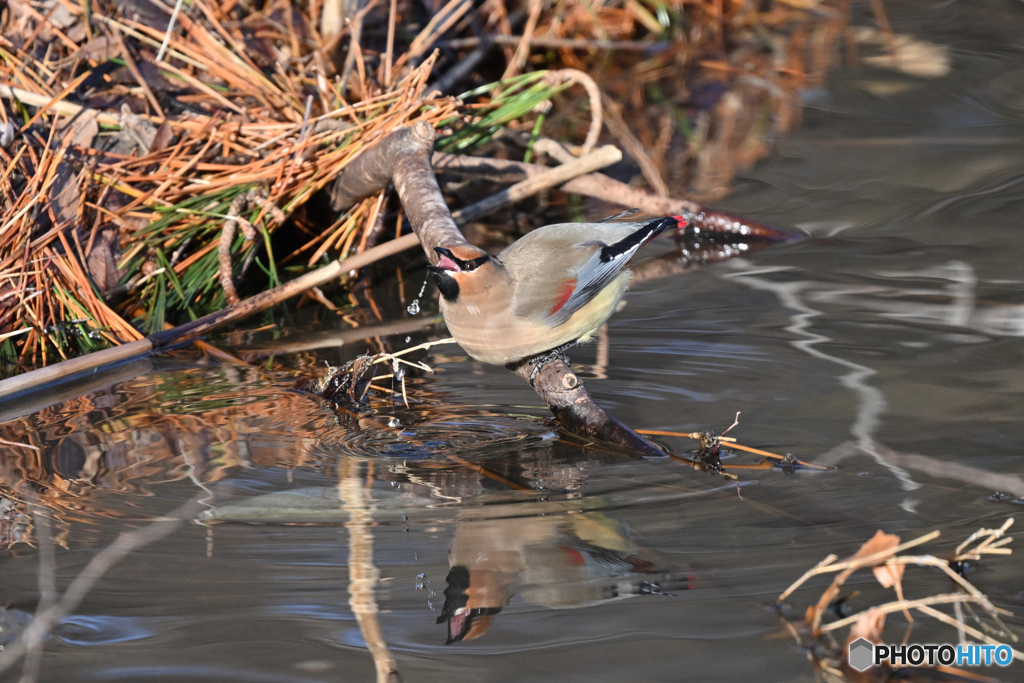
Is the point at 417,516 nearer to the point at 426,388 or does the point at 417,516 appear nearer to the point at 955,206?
the point at 426,388

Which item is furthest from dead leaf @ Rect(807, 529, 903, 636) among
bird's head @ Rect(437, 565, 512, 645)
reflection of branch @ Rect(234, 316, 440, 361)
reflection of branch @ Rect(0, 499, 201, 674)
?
reflection of branch @ Rect(234, 316, 440, 361)

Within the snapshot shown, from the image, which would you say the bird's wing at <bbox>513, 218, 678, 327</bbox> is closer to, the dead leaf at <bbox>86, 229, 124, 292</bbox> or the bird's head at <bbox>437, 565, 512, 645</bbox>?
the bird's head at <bbox>437, 565, 512, 645</bbox>

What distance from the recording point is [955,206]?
4797mm

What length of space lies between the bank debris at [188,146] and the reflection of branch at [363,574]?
1.65 meters

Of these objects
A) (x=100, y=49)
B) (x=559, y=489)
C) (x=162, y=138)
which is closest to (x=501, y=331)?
(x=559, y=489)

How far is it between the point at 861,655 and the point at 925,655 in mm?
153

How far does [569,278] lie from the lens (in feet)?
9.57

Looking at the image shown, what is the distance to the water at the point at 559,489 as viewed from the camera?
2.13 metres

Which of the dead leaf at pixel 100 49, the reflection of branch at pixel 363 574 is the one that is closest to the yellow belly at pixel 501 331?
the reflection of branch at pixel 363 574

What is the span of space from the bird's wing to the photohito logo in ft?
4.31

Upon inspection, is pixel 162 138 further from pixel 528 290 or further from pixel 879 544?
pixel 879 544

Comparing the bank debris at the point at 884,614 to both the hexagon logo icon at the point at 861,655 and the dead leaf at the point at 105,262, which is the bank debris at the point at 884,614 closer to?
the hexagon logo icon at the point at 861,655

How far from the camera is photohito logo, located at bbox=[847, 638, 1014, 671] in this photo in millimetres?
1970

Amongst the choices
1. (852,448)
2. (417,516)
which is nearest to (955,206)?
(852,448)
